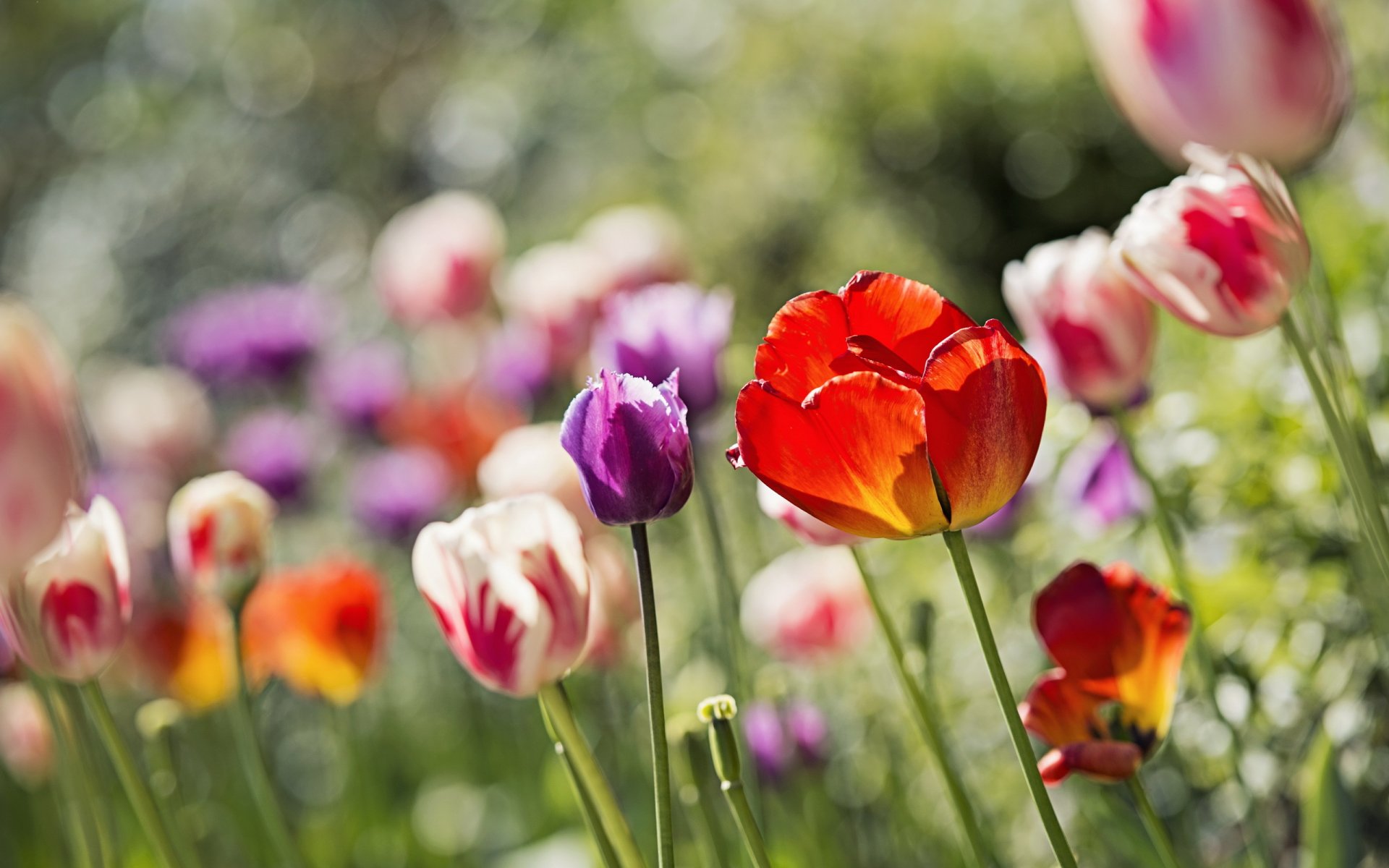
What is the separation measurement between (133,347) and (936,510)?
23.9ft

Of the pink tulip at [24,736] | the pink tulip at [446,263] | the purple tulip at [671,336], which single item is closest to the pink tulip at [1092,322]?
the purple tulip at [671,336]

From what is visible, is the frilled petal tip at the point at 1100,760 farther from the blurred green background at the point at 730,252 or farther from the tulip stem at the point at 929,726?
the blurred green background at the point at 730,252

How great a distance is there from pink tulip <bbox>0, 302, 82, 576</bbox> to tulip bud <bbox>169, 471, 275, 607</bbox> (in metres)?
0.52

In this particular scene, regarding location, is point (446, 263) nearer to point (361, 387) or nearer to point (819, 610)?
point (361, 387)

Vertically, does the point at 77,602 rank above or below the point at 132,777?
above

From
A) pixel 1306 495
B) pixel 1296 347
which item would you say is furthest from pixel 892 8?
pixel 1296 347

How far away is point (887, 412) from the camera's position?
0.52 metres

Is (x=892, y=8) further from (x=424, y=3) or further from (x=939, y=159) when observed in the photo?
(x=424, y=3)

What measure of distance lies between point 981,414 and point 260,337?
212 centimetres

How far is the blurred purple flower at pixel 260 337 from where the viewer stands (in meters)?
2.42

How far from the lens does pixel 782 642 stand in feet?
4.64

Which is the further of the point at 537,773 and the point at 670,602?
the point at 670,602

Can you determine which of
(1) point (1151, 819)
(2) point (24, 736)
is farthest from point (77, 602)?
(2) point (24, 736)

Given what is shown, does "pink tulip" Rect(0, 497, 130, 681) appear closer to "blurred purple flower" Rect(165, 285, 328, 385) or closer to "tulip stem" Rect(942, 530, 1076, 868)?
"tulip stem" Rect(942, 530, 1076, 868)
